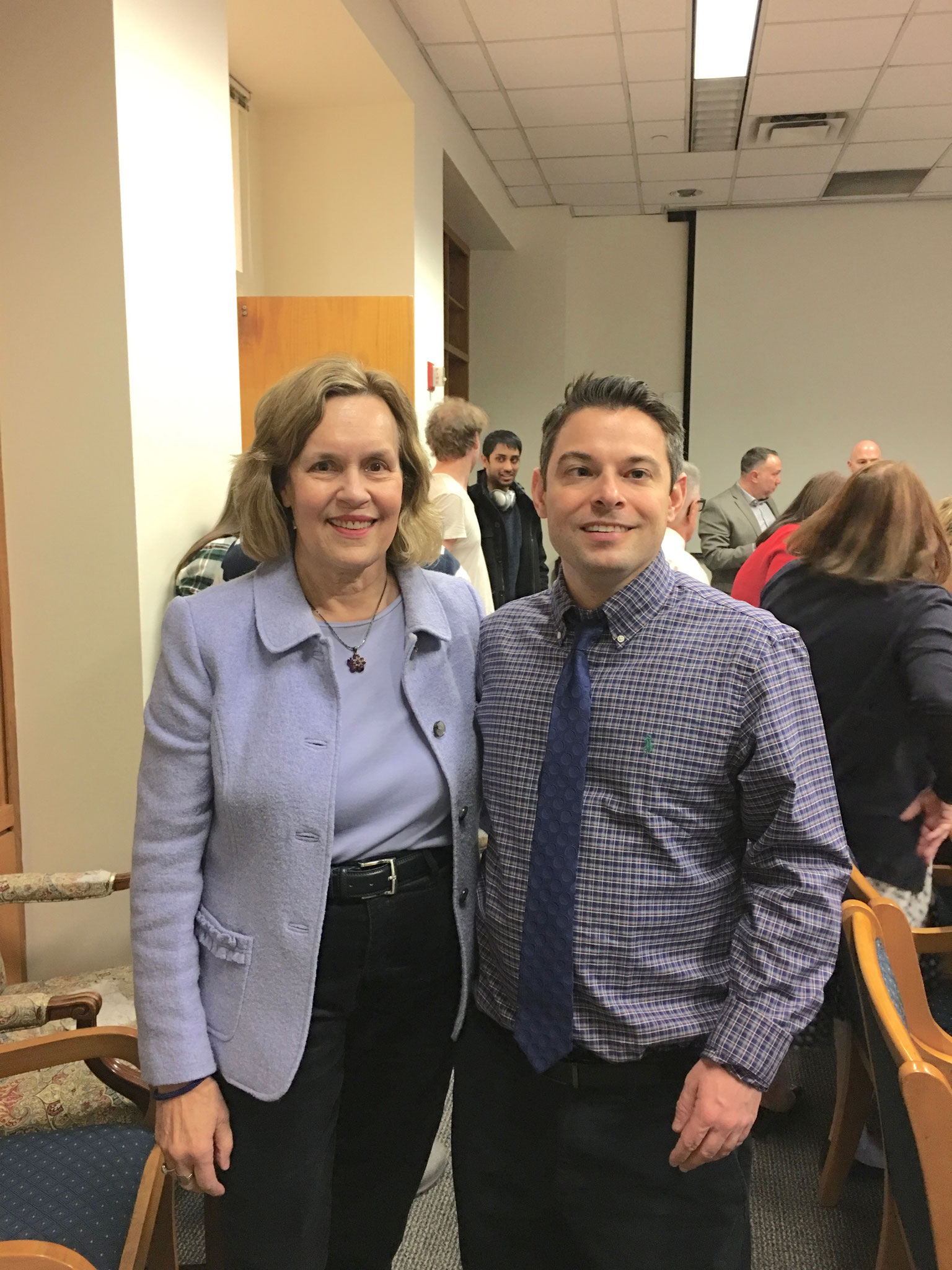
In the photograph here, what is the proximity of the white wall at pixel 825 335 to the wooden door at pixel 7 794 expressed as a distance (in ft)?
18.8

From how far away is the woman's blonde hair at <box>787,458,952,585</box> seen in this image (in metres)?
1.85

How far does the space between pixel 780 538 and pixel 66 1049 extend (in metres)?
2.34

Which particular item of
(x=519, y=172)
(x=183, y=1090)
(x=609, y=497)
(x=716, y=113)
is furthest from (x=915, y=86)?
(x=183, y=1090)

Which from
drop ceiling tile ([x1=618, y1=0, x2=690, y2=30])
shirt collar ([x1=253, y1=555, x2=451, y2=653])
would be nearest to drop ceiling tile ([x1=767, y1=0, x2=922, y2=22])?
drop ceiling tile ([x1=618, y1=0, x2=690, y2=30])

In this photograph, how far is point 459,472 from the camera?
3512 millimetres

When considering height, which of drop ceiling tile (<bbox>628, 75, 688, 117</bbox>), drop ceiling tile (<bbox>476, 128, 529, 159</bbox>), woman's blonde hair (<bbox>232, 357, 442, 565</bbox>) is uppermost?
drop ceiling tile (<bbox>476, 128, 529, 159</bbox>)

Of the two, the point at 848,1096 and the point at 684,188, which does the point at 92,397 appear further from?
the point at 684,188

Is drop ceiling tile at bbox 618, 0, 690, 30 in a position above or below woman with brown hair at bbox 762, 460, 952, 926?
above

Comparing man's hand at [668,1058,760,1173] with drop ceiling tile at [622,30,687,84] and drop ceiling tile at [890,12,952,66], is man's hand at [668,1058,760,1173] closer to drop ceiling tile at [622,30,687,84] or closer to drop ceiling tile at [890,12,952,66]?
drop ceiling tile at [622,30,687,84]

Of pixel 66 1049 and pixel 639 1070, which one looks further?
pixel 66 1049

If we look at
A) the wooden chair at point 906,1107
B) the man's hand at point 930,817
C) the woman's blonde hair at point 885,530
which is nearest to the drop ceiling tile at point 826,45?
the woman's blonde hair at point 885,530

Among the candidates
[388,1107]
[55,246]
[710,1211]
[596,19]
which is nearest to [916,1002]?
[710,1211]

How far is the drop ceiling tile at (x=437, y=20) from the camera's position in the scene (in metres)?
3.73

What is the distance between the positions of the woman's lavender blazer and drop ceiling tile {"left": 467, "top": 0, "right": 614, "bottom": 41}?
359 cm
